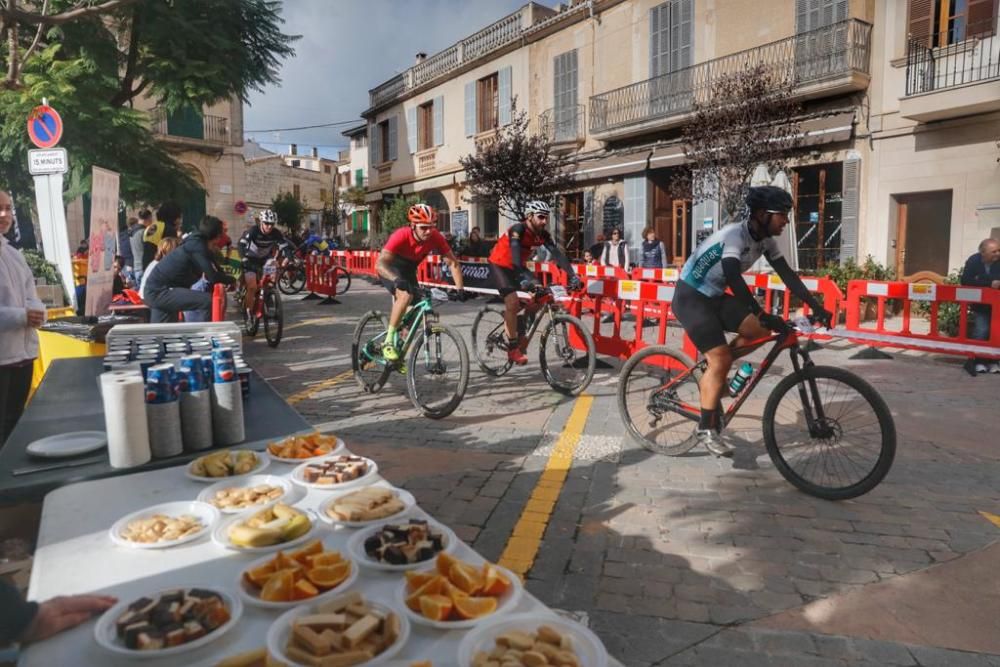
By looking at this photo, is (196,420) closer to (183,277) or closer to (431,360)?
(431,360)

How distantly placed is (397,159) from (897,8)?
2341cm

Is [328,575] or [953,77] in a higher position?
[953,77]

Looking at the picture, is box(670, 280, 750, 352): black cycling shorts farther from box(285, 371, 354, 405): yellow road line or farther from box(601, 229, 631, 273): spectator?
box(601, 229, 631, 273): spectator

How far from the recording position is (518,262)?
285 inches

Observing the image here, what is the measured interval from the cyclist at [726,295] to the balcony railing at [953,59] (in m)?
12.2

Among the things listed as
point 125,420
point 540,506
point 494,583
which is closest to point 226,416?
point 125,420

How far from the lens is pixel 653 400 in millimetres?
5184

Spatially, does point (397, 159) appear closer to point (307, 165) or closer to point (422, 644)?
point (422, 644)

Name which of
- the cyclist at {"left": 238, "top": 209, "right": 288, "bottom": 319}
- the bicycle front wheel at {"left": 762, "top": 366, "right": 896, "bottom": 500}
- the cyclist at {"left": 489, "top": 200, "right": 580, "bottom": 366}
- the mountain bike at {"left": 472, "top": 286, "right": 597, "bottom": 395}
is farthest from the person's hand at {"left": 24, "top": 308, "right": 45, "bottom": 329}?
the cyclist at {"left": 238, "top": 209, "right": 288, "bottom": 319}

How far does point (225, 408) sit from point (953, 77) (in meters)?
16.4

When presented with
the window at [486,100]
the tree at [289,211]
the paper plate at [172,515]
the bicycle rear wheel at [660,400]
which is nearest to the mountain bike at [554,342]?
the bicycle rear wheel at [660,400]

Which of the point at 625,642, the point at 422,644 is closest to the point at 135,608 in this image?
the point at 422,644

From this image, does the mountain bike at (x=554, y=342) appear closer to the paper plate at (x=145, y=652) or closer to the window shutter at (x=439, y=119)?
the paper plate at (x=145, y=652)

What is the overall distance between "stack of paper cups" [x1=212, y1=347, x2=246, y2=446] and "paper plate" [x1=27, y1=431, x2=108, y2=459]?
393mm
